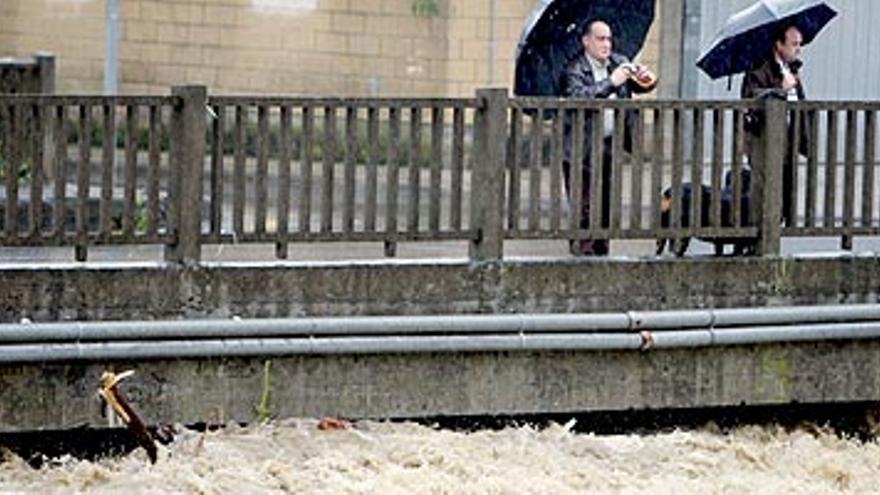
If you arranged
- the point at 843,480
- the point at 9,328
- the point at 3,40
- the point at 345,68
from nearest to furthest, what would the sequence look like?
the point at 9,328
the point at 843,480
the point at 345,68
the point at 3,40

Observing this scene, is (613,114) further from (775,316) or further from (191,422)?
(191,422)

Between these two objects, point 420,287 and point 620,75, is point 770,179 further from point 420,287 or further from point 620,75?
point 420,287

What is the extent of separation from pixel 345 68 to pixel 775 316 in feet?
43.6

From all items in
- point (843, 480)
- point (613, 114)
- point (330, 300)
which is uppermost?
point (613, 114)

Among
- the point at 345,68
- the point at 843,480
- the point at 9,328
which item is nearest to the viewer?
the point at 9,328

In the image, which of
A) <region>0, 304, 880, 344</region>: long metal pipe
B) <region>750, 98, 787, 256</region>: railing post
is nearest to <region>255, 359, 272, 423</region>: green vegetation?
<region>0, 304, 880, 344</region>: long metal pipe

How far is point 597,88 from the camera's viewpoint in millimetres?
15586

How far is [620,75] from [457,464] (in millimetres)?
2877

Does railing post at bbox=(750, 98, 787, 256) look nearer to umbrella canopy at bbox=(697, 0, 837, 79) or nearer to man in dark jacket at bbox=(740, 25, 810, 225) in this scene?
man in dark jacket at bbox=(740, 25, 810, 225)

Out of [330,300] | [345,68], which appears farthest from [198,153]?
[345,68]

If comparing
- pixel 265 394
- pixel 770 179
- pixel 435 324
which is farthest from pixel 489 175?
pixel 265 394

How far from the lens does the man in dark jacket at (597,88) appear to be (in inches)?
583

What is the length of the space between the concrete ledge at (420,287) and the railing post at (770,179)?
7.6 inches

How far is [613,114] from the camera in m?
14.8
